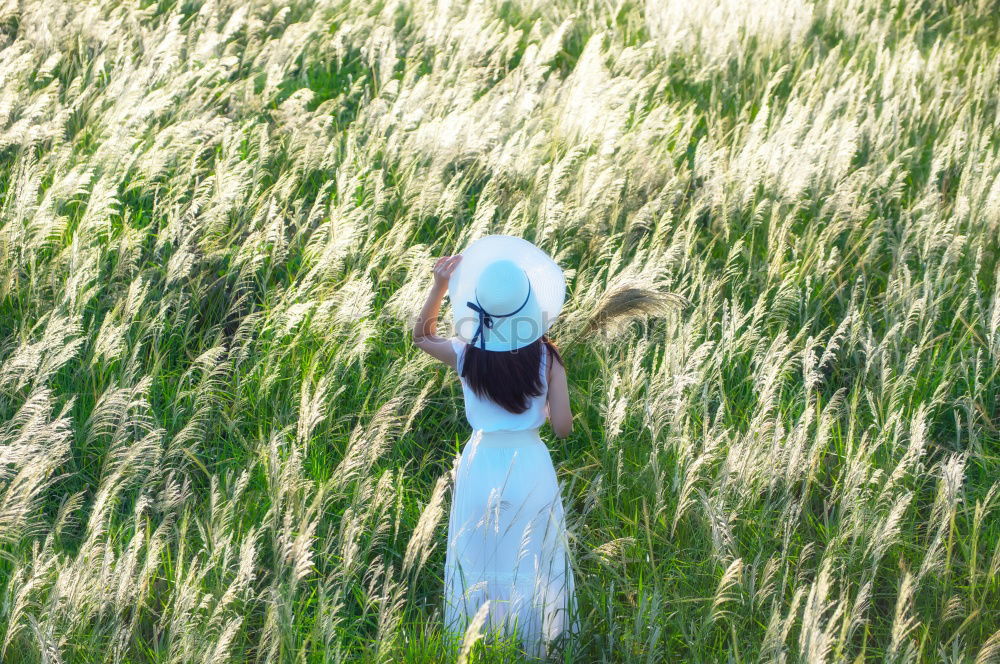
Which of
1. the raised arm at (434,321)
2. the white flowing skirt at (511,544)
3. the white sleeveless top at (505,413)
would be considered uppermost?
the raised arm at (434,321)

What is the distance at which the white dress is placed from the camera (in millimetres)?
2631

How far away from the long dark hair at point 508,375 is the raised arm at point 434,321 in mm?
181

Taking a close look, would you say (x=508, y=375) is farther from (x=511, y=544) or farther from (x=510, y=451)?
(x=511, y=544)

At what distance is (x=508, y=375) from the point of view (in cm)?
269

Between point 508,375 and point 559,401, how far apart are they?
176 mm

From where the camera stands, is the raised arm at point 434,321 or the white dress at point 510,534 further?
the raised arm at point 434,321

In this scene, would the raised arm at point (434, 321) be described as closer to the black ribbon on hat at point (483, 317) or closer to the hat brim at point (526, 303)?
the hat brim at point (526, 303)

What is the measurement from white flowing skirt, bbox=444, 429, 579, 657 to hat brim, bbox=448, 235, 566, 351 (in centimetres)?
29

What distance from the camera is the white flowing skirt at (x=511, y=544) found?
8.63 ft

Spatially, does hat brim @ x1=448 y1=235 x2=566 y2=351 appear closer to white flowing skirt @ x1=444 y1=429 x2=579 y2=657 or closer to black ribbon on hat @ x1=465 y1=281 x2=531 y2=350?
black ribbon on hat @ x1=465 y1=281 x2=531 y2=350

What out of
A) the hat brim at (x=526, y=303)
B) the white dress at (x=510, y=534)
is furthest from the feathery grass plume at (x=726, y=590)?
the hat brim at (x=526, y=303)

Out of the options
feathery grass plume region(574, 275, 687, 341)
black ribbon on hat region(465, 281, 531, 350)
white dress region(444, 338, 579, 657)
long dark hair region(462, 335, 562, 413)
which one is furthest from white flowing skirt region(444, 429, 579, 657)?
feathery grass plume region(574, 275, 687, 341)

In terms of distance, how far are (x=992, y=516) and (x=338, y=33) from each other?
453 cm

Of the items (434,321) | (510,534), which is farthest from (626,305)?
(510,534)
